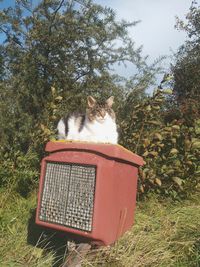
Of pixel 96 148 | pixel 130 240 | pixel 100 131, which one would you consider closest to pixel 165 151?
pixel 100 131

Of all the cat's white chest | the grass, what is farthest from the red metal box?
the cat's white chest

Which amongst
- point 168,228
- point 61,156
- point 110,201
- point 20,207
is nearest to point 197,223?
point 168,228

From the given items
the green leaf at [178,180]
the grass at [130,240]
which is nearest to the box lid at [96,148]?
the grass at [130,240]

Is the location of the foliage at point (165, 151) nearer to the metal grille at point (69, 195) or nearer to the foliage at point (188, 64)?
the metal grille at point (69, 195)

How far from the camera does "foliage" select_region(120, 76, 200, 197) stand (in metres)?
4.91

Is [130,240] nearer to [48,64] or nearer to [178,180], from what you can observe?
[178,180]

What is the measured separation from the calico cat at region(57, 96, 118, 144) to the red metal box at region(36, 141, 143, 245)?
1.10m

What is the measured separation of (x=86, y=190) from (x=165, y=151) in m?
2.01

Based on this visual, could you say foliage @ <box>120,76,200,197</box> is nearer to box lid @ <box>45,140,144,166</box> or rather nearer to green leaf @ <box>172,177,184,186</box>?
green leaf @ <box>172,177,184,186</box>

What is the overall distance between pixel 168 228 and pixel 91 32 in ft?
10.4

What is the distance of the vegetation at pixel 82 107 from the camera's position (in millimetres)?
3902

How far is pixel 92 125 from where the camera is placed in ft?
16.0

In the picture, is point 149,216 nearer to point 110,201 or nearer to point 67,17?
point 110,201

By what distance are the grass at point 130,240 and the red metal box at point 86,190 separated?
0.20 metres
